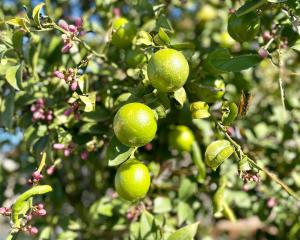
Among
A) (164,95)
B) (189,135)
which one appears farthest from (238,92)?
(164,95)

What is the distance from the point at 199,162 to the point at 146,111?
0.51 m

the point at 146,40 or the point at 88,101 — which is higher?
the point at 146,40

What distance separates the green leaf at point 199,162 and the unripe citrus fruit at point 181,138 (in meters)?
0.02

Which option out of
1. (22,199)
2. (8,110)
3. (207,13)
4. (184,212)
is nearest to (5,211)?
(22,199)

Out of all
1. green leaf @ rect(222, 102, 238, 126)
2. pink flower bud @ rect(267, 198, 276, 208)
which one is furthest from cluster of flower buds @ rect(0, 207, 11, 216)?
pink flower bud @ rect(267, 198, 276, 208)

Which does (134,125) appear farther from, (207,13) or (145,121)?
(207,13)

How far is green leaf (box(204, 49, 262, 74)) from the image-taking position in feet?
3.80

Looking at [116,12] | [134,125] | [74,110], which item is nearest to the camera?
[134,125]

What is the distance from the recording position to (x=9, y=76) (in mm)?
1280

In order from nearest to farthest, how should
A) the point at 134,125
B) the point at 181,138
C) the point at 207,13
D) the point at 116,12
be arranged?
the point at 134,125 → the point at 181,138 → the point at 116,12 → the point at 207,13

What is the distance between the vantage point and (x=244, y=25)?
118 cm

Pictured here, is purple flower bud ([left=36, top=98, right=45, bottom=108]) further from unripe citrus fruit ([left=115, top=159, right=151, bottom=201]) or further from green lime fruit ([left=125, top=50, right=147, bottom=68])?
unripe citrus fruit ([left=115, top=159, right=151, bottom=201])

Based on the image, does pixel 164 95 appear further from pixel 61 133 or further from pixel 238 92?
pixel 238 92

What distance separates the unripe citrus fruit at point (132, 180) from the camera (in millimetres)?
1123
